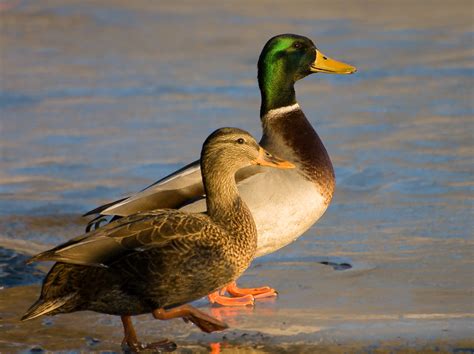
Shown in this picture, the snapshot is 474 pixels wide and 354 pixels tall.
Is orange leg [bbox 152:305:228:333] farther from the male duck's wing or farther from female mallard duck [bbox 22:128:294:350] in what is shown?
the male duck's wing

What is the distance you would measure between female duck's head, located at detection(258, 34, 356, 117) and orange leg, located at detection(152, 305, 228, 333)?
7.37ft

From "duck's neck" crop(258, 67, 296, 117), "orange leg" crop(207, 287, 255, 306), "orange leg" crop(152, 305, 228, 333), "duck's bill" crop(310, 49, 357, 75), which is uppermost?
"duck's bill" crop(310, 49, 357, 75)

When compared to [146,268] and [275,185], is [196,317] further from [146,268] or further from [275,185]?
[275,185]

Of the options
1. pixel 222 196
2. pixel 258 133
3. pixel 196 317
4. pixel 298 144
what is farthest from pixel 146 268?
pixel 258 133

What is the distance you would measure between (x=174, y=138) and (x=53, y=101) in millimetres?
2028

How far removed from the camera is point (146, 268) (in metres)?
5.59

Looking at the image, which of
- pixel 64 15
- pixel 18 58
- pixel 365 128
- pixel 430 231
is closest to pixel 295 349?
pixel 430 231

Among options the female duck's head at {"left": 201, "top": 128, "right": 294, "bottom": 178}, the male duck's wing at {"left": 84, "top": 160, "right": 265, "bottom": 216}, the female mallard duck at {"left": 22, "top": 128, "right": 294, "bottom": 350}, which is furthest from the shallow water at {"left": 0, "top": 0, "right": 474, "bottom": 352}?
the female duck's head at {"left": 201, "top": 128, "right": 294, "bottom": 178}

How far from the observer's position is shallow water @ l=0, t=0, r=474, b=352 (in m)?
6.39

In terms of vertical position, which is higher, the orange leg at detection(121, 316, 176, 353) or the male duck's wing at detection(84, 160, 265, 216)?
the male duck's wing at detection(84, 160, 265, 216)

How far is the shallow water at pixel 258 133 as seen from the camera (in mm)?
6395

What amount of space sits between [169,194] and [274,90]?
4.09ft

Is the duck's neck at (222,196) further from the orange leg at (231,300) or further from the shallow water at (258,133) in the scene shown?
the orange leg at (231,300)

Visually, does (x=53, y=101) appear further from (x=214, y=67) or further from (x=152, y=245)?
(x=152, y=245)
